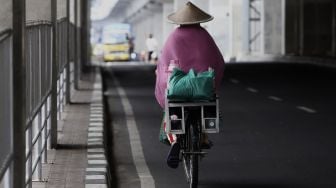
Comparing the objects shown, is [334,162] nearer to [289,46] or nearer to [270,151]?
[270,151]

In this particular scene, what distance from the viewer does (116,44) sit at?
253ft

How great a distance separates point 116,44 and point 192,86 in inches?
2695

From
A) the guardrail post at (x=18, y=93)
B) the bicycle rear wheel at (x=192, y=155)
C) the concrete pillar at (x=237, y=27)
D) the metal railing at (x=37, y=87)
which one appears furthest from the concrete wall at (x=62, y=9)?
the concrete pillar at (x=237, y=27)

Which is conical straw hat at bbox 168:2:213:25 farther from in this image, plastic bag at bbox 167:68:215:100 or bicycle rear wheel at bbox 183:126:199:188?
bicycle rear wheel at bbox 183:126:199:188

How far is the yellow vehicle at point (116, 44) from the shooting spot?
76.5 m

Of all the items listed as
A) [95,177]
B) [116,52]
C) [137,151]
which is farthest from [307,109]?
[116,52]

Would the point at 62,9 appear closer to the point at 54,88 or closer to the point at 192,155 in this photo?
the point at 54,88

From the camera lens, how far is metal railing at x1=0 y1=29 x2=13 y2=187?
6.13 metres

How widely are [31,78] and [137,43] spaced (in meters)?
113

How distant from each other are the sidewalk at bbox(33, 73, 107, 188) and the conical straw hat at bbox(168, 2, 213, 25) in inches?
68.8

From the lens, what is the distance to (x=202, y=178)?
10539 mm

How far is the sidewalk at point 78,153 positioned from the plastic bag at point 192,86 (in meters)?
1.13

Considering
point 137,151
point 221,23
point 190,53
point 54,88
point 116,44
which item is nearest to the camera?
point 190,53

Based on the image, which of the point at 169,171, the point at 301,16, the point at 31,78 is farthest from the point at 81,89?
the point at 301,16
